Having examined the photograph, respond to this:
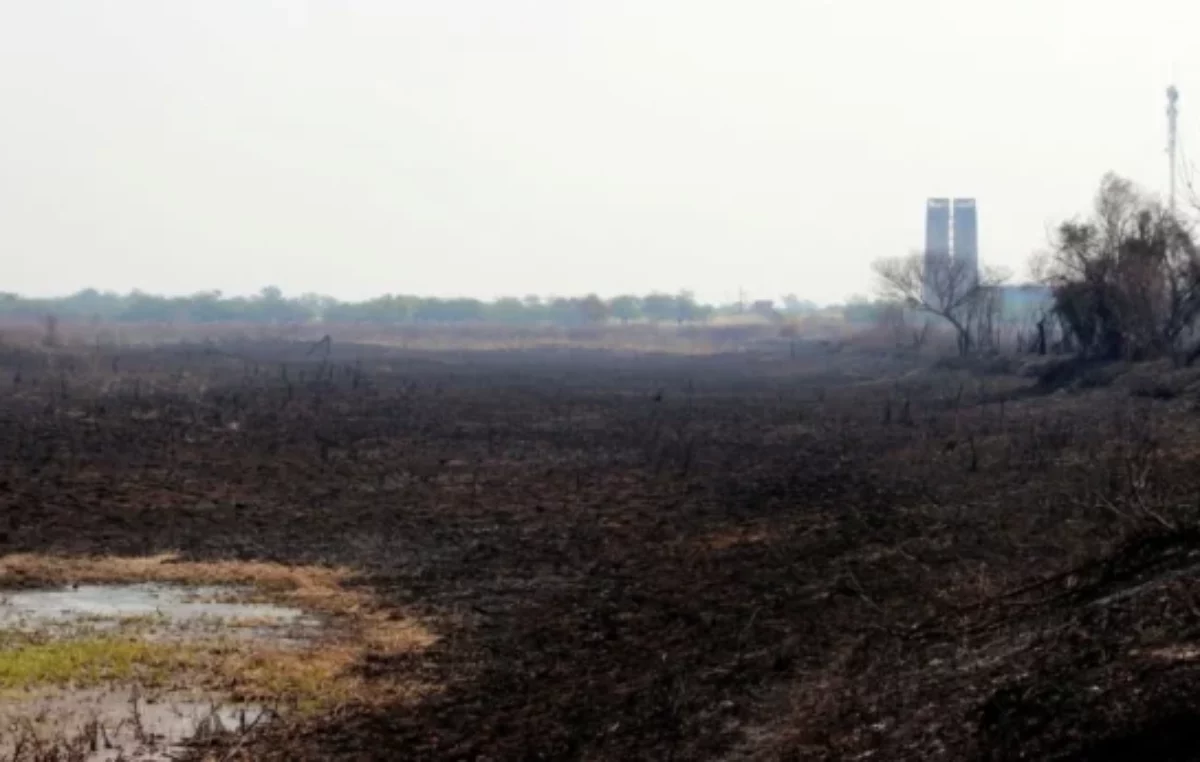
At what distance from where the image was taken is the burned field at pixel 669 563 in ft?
37.8

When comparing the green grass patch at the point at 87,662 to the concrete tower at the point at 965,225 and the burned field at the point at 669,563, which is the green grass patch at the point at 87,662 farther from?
the concrete tower at the point at 965,225

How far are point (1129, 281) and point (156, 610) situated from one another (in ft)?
136

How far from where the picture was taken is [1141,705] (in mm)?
9172

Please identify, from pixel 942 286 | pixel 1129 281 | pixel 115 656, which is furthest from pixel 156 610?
pixel 942 286

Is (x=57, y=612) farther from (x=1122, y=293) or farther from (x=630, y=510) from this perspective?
(x=1122, y=293)

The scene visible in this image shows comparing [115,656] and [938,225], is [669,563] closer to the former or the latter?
[115,656]

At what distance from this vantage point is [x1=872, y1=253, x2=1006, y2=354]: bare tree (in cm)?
9219

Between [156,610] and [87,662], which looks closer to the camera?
[87,662]

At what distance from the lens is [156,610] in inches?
742

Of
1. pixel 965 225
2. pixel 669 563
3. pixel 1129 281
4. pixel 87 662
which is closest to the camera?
pixel 87 662

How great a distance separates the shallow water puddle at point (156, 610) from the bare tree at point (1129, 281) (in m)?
35.5

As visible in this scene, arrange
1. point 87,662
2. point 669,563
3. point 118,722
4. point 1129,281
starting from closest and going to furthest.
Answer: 1. point 118,722
2. point 87,662
3. point 669,563
4. point 1129,281

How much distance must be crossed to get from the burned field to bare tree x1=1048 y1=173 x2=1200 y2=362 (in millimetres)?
3720

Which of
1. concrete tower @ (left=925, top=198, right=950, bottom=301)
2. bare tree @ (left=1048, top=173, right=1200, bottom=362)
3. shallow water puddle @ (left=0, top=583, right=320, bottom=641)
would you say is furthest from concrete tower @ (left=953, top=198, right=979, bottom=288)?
shallow water puddle @ (left=0, top=583, right=320, bottom=641)
